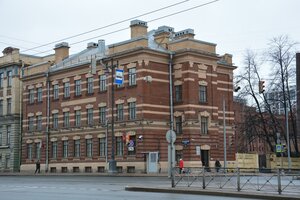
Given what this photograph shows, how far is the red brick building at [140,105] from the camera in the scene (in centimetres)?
5188

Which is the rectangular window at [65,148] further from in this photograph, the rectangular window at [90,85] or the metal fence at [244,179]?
the metal fence at [244,179]

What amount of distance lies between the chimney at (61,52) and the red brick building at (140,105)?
3576mm

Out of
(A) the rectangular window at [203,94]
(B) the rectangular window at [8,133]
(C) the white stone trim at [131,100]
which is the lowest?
(B) the rectangular window at [8,133]

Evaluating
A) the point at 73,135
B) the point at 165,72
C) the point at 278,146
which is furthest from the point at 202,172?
the point at 73,135

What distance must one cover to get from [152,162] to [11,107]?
2798cm

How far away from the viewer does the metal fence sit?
21.0m

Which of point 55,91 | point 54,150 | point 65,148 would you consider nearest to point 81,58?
point 55,91

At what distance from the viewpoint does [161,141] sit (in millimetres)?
52438

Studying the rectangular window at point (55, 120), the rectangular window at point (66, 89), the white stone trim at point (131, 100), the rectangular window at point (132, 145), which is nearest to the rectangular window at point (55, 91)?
the rectangular window at point (66, 89)

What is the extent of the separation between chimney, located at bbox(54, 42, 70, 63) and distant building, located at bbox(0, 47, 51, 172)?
541 cm

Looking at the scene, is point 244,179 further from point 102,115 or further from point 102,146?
point 102,115

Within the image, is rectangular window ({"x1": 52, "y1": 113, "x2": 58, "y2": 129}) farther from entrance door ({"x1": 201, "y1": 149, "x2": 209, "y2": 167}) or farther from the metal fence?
the metal fence

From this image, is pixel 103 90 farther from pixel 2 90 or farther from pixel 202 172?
pixel 202 172

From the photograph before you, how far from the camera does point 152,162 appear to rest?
50469 millimetres
